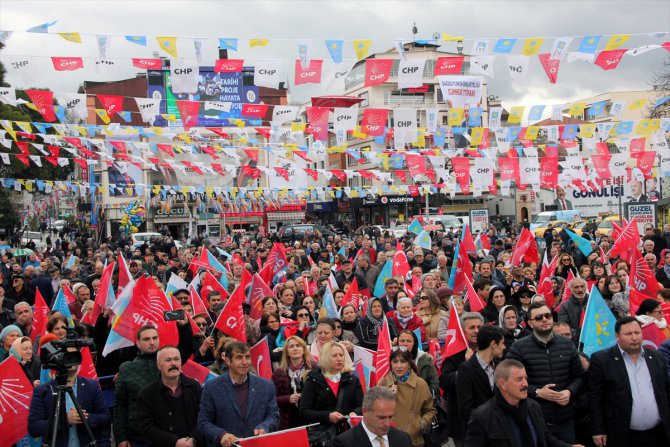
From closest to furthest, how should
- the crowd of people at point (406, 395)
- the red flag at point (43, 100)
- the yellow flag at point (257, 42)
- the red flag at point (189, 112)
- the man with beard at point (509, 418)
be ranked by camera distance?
the man with beard at point (509, 418), the crowd of people at point (406, 395), the yellow flag at point (257, 42), the red flag at point (43, 100), the red flag at point (189, 112)

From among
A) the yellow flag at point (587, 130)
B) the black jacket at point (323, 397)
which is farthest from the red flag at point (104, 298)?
the yellow flag at point (587, 130)

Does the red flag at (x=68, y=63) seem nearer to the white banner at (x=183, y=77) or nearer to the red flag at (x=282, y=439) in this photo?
the white banner at (x=183, y=77)

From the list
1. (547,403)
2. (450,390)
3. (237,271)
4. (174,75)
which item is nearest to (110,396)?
(450,390)

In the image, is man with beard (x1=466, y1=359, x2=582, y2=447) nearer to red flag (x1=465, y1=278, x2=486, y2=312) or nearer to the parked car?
red flag (x1=465, y1=278, x2=486, y2=312)

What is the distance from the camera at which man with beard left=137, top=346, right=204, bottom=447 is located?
545cm

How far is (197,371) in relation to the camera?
6.91 metres

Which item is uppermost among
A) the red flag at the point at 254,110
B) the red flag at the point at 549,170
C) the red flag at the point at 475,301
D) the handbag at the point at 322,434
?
the red flag at the point at 254,110

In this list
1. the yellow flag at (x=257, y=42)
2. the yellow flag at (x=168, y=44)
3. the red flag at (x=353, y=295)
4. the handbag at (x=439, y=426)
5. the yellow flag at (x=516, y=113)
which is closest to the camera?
the handbag at (x=439, y=426)

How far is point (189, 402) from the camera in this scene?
5598mm

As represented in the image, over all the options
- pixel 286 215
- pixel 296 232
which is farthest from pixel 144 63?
pixel 286 215

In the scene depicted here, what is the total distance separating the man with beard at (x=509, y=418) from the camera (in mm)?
4520

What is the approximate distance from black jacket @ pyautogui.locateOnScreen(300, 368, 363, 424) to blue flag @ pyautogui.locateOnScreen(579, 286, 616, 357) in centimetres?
261

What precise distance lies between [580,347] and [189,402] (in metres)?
4.05

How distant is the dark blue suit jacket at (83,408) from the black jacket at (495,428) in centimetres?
308
